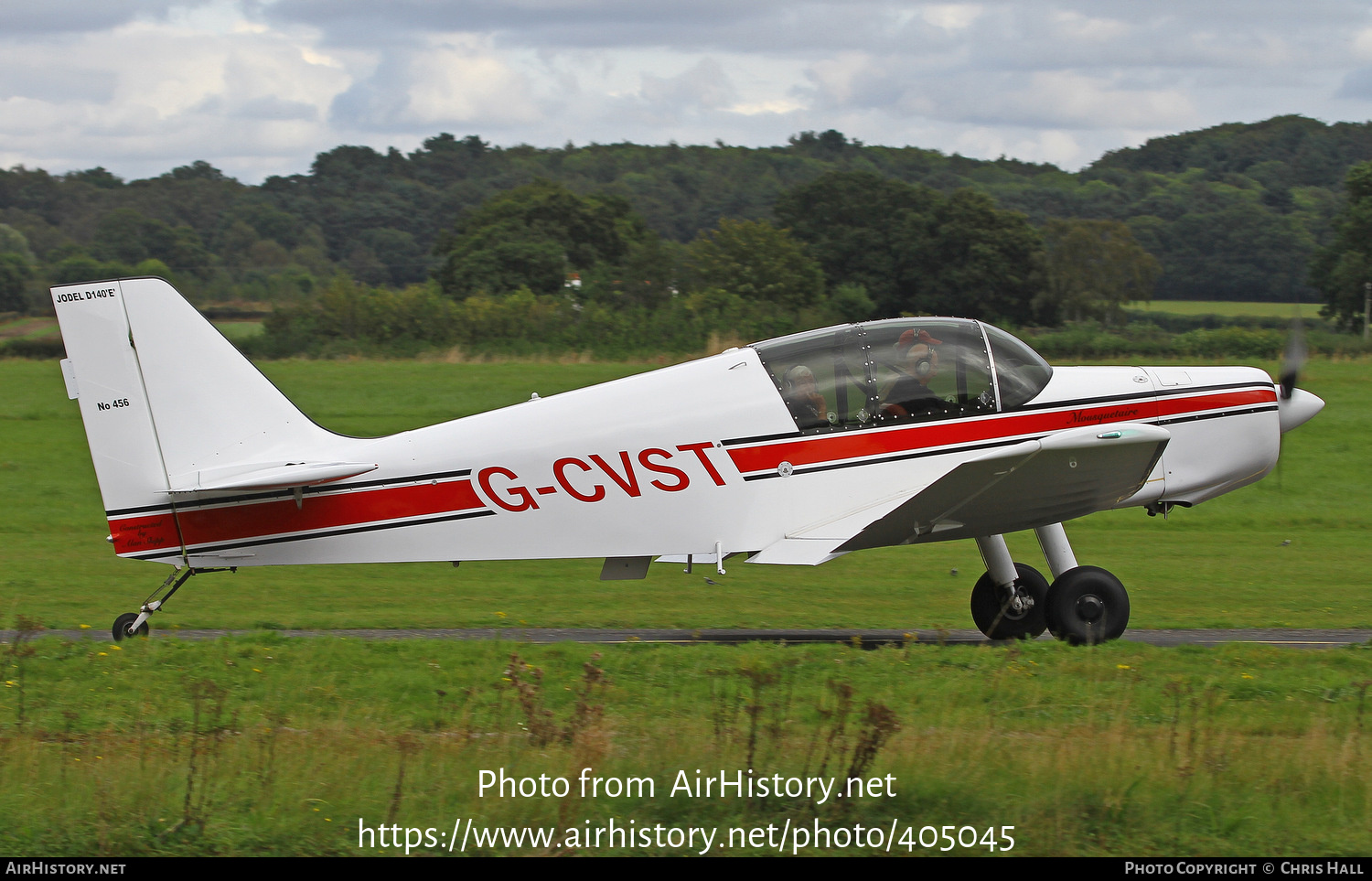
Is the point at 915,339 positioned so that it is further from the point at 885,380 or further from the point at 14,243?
the point at 14,243

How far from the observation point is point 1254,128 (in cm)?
10431

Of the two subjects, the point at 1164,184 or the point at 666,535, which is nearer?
the point at 666,535

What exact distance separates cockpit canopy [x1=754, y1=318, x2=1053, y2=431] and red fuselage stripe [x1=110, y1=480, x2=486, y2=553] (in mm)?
2587

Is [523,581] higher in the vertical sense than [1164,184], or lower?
lower

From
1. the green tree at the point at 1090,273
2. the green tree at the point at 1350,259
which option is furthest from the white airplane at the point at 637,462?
the green tree at the point at 1090,273

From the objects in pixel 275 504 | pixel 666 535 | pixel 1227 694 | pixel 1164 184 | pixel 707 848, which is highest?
pixel 1164 184

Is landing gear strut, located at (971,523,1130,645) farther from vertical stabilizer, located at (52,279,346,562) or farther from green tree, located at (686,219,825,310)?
green tree, located at (686,219,825,310)

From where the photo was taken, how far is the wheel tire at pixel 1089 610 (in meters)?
8.88

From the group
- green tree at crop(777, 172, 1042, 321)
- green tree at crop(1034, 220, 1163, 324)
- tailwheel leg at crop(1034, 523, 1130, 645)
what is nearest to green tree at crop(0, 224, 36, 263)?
green tree at crop(777, 172, 1042, 321)

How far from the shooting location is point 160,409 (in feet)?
29.2

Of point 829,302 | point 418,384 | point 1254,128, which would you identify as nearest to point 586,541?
point 418,384

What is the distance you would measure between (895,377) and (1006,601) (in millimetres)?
2089
